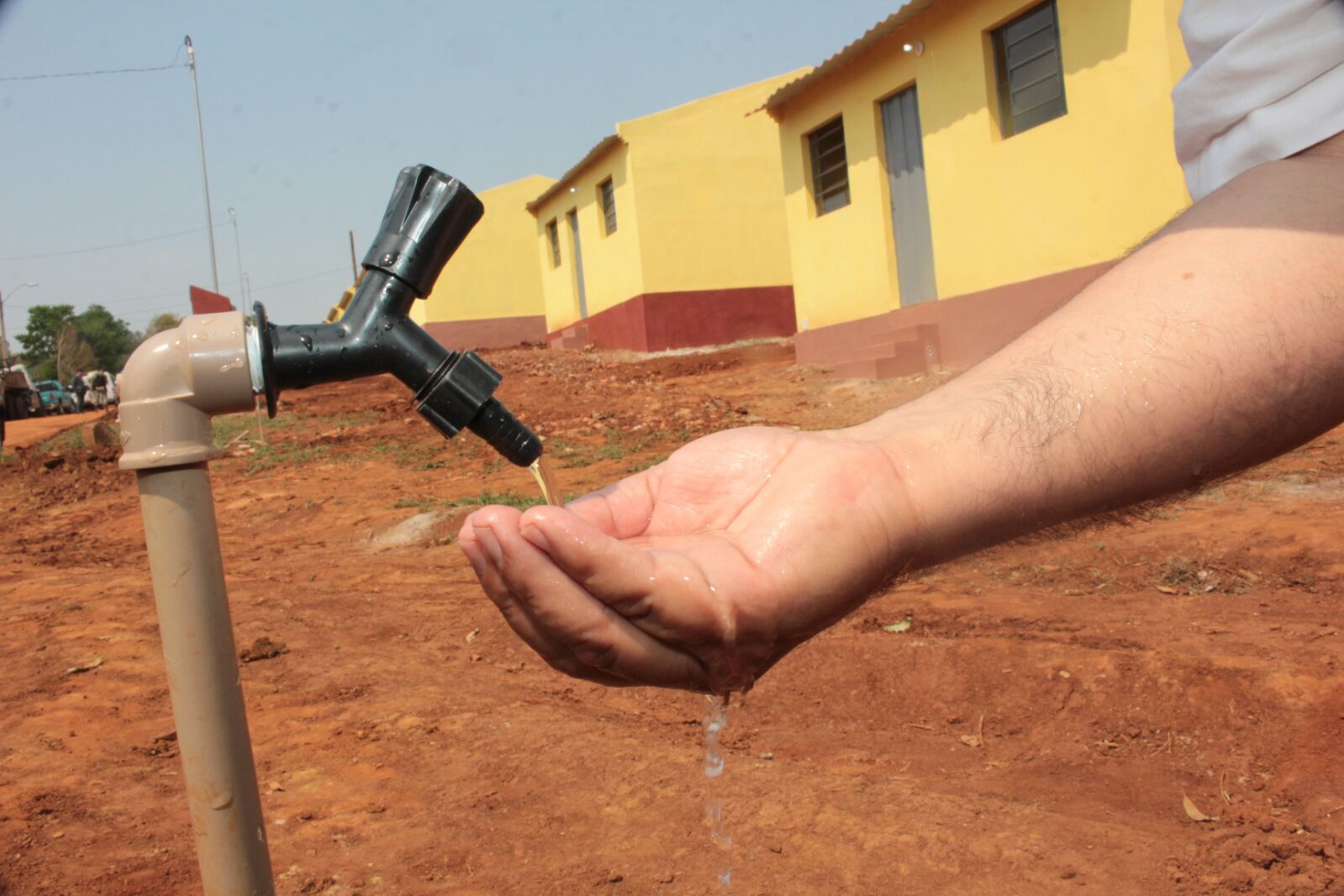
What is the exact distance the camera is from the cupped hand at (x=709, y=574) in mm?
1083

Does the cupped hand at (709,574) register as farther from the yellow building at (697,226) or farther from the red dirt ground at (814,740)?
the yellow building at (697,226)

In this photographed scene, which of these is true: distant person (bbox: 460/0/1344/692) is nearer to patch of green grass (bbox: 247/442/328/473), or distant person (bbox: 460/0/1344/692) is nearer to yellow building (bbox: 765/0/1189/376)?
yellow building (bbox: 765/0/1189/376)

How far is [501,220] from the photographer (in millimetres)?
24219

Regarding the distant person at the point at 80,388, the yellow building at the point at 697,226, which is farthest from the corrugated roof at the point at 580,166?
the distant person at the point at 80,388

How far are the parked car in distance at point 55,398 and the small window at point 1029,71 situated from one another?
32291 millimetres

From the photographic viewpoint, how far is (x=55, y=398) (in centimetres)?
3319

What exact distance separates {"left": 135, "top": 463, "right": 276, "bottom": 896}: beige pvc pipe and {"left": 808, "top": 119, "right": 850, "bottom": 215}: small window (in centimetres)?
1105

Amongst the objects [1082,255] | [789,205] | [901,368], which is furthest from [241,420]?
[1082,255]

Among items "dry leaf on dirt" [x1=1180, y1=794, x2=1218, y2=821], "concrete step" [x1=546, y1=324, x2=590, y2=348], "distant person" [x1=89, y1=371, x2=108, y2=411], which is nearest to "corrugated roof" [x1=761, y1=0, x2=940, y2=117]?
"concrete step" [x1=546, y1=324, x2=590, y2=348]

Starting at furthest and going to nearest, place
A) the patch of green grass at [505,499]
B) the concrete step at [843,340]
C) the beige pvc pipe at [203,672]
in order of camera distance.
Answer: the concrete step at [843,340]
the patch of green grass at [505,499]
the beige pvc pipe at [203,672]

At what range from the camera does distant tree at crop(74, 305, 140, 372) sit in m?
74.9

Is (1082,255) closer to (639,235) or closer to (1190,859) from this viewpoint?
(1190,859)

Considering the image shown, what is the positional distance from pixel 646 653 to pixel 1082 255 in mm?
8195

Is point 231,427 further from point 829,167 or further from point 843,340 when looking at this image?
point 829,167
